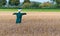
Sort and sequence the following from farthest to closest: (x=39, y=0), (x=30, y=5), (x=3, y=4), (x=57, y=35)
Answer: (x=39, y=0) < (x=3, y=4) < (x=30, y=5) < (x=57, y=35)

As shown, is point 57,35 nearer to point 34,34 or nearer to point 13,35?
point 34,34

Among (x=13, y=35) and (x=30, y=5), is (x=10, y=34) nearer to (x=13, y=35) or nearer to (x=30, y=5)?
(x=13, y=35)

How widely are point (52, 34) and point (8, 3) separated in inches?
1923

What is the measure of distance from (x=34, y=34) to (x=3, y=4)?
46.0 m

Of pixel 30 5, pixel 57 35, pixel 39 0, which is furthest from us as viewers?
pixel 39 0

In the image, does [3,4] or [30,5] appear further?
[3,4]

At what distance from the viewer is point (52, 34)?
10.0 meters

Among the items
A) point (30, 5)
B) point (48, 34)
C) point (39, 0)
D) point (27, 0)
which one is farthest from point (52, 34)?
point (39, 0)

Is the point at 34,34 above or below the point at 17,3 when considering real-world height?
above

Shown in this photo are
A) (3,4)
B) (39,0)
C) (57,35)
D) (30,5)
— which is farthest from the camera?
(39,0)

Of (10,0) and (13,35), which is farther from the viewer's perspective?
(10,0)

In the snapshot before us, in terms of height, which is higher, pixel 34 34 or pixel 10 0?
pixel 34 34

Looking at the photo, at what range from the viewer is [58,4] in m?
53.7

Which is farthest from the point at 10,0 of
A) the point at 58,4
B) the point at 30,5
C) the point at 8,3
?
the point at 58,4
